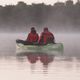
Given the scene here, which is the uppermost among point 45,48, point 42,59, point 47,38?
point 47,38

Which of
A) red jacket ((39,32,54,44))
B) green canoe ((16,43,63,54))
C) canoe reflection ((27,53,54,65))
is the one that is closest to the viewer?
canoe reflection ((27,53,54,65))

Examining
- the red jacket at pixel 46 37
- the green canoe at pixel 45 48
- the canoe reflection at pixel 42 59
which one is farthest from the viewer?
the green canoe at pixel 45 48

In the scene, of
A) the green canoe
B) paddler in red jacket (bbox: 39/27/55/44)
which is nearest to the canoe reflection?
paddler in red jacket (bbox: 39/27/55/44)

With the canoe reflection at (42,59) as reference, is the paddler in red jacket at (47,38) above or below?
above

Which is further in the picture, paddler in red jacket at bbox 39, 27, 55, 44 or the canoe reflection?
paddler in red jacket at bbox 39, 27, 55, 44

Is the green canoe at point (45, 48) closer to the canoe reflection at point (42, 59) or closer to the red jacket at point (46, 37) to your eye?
the red jacket at point (46, 37)

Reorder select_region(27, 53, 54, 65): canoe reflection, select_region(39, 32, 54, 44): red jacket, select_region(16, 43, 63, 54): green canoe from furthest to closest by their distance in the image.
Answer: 1. select_region(16, 43, 63, 54): green canoe
2. select_region(39, 32, 54, 44): red jacket
3. select_region(27, 53, 54, 65): canoe reflection

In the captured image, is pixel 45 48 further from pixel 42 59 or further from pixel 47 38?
pixel 42 59

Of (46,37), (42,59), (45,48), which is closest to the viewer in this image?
(42,59)

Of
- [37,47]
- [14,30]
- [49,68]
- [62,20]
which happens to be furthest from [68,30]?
[49,68]

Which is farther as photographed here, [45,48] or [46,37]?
[45,48]

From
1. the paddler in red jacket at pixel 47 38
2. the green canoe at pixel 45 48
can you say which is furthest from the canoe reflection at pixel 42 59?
the green canoe at pixel 45 48

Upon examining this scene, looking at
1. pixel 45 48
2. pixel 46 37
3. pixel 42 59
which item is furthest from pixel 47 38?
pixel 42 59

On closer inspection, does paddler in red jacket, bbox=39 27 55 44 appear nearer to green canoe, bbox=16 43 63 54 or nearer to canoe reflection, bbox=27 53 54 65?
green canoe, bbox=16 43 63 54
